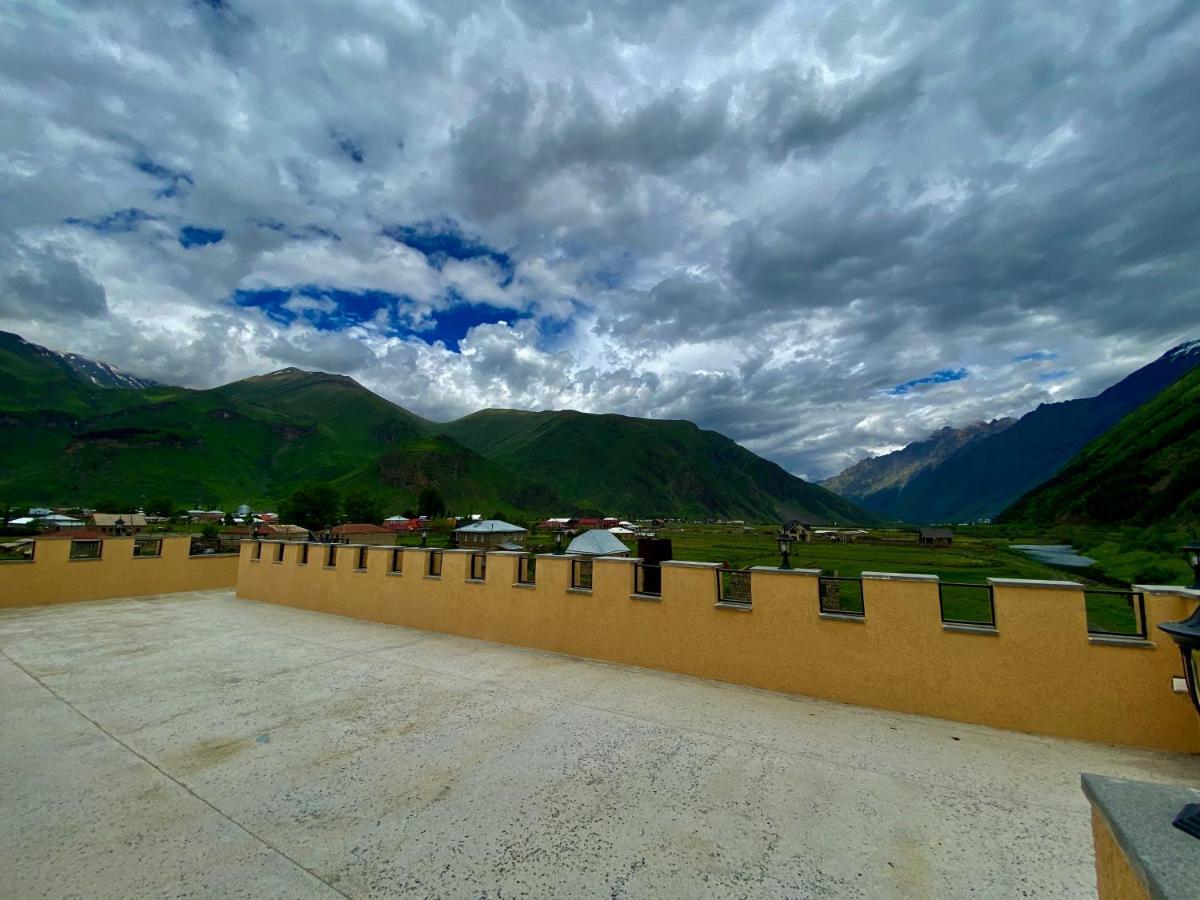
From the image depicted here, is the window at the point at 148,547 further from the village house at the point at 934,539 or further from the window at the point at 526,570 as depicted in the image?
the village house at the point at 934,539

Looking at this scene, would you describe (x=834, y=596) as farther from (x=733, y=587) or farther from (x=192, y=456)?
(x=192, y=456)

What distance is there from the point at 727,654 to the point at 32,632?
1203 cm

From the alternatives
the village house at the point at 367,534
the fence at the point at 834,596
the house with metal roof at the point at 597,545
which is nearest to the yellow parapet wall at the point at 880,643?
the fence at the point at 834,596

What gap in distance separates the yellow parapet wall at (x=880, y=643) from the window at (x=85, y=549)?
34.2 ft

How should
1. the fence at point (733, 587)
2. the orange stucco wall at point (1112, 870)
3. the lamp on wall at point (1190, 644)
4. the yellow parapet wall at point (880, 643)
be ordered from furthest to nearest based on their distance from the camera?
the fence at point (733, 587)
the yellow parapet wall at point (880, 643)
the lamp on wall at point (1190, 644)
the orange stucco wall at point (1112, 870)

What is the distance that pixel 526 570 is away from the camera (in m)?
8.42

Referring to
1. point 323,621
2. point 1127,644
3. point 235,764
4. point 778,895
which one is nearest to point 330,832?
point 235,764

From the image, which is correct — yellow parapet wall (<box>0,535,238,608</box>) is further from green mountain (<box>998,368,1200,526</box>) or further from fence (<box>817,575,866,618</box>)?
green mountain (<box>998,368,1200,526</box>)

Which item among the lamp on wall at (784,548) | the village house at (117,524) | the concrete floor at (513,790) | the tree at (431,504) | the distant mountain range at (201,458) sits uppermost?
the distant mountain range at (201,458)

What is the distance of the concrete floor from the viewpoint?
9.75 feet

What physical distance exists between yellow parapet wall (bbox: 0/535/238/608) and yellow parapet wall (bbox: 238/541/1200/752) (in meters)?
9.98

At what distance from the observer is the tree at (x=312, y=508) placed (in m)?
78.6

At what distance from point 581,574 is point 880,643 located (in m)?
4.17

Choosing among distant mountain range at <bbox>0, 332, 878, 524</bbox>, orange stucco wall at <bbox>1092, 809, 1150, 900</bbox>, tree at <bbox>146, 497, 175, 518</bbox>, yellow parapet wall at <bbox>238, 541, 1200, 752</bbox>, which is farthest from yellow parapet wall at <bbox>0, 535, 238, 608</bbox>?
distant mountain range at <bbox>0, 332, 878, 524</bbox>
